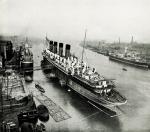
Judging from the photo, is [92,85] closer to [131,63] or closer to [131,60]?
[131,63]

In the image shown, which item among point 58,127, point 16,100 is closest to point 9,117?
point 16,100

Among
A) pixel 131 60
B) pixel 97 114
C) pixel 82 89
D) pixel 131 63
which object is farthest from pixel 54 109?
pixel 131 60

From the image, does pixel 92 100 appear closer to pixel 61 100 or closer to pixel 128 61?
pixel 61 100

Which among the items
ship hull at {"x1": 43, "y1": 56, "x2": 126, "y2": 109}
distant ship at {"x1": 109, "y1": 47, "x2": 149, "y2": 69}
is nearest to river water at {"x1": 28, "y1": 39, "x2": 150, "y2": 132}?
ship hull at {"x1": 43, "y1": 56, "x2": 126, "y2": 109}

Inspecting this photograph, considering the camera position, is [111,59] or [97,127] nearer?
[97,127]

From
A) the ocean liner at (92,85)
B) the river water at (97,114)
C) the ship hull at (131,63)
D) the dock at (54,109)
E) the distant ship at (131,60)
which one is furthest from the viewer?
the distant ship at (131,60)

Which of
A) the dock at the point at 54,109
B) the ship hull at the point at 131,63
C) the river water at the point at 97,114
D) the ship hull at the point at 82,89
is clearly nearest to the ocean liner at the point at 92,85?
the ship hull at the point at 82,89

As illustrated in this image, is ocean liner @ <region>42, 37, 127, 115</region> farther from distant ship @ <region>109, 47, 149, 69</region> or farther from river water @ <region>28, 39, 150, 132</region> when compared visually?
distant ship @ <region>109, 47, 149, 69</region>

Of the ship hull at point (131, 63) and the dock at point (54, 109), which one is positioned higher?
the ship hull at point (131, 63)

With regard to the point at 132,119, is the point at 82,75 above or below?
above

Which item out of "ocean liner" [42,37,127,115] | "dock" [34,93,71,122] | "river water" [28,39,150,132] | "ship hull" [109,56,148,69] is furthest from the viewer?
"ship hull" [109,56,148,69]

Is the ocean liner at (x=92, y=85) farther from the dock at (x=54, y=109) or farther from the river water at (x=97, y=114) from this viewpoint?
the dock at (x=54, y=109)
